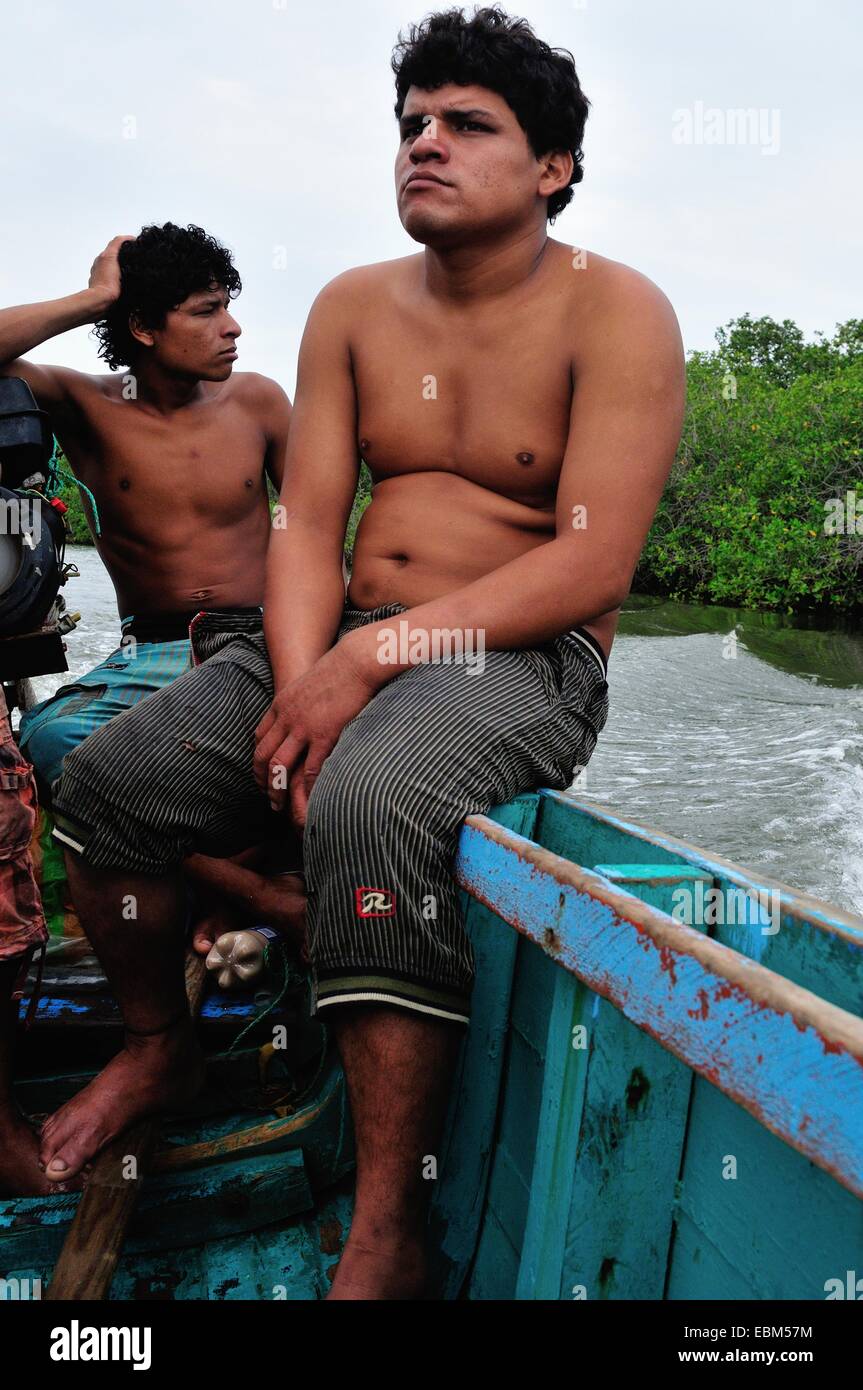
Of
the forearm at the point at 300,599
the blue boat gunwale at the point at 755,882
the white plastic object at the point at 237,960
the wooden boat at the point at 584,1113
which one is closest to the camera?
the wooden boat at the point at 584,1113

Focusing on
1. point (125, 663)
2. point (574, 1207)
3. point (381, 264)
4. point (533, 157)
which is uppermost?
point (533, 157)

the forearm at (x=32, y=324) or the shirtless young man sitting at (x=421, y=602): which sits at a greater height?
the forearm at (x=32, y=324)

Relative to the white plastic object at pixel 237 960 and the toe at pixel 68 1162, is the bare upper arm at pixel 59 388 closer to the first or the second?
the white plastic object at pixel 237 960

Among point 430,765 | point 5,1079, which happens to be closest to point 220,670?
point 430,765

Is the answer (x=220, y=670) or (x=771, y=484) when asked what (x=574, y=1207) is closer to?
(x=220, y=670)

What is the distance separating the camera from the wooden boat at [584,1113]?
2.75ft

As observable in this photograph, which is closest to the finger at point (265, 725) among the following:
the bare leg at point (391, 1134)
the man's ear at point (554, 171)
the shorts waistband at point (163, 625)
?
the bare leg at point (391, 1134)

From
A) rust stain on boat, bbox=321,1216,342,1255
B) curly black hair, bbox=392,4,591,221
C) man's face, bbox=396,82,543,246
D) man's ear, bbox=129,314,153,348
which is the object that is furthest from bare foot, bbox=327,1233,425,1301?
man's ear, bbox=129,314,153,348

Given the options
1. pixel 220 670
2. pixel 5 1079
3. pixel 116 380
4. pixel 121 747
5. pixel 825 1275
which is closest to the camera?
pixel 825 1275

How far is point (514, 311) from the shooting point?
6.44 ft

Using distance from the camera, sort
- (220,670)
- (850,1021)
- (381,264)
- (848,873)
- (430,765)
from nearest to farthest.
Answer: (850,1021), (430,765), (220,670), (381,264), (848,873)

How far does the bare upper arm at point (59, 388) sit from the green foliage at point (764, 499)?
10.4 m

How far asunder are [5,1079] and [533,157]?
1916mm

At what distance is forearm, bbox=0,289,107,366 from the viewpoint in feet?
9.11
